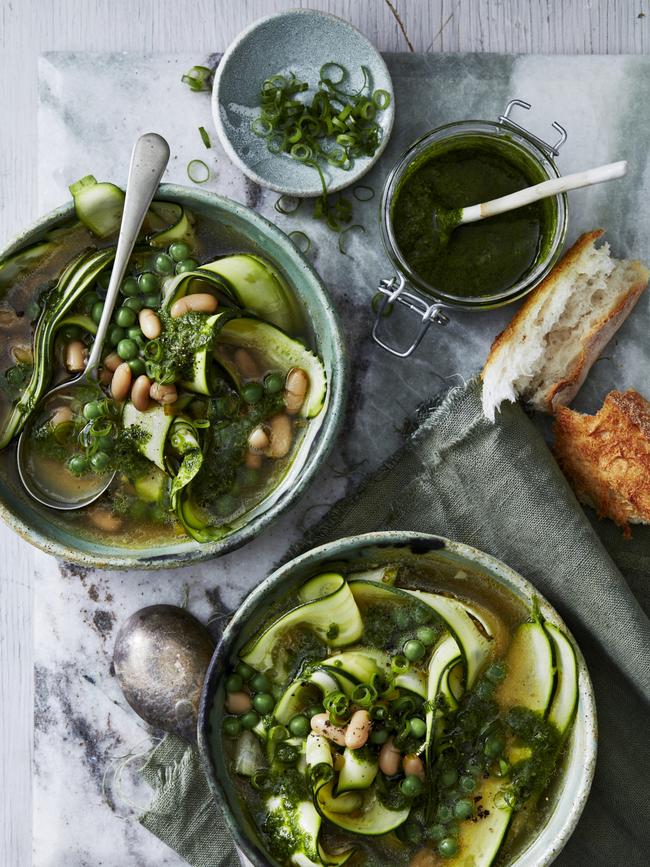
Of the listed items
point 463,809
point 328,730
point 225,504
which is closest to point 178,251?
point 225,504

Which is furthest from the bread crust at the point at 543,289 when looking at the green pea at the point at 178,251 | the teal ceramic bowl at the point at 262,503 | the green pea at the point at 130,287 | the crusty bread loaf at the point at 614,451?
the green pea at the point at 130,287

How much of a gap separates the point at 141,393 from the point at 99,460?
226 mm

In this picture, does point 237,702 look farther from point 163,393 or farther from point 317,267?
point 317,267

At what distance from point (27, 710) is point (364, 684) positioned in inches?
48.3

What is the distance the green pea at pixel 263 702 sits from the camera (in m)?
2.53

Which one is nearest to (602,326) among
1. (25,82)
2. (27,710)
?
(25,82)

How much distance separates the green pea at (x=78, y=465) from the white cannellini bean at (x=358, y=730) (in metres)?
1.02

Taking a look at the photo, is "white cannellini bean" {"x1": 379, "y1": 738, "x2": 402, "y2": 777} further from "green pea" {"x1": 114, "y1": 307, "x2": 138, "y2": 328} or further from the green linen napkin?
"green pea" {"x1": 114, "y1": 307, "x2": 138, "y2": 328}

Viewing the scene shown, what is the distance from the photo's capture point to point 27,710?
9.81ft

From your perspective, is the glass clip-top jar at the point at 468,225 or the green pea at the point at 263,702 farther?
the glass clip-top jar at the point at 468,225

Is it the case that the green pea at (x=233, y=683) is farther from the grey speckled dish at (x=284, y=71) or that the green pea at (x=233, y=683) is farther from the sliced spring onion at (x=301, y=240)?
the grey speckled dish at (x=284, y=71)

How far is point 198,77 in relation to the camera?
284 centimetres

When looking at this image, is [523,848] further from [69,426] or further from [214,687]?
[69,426]

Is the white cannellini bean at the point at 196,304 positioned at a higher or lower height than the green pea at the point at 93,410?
higher
